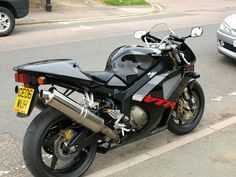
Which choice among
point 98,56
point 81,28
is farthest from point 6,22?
point 98,56

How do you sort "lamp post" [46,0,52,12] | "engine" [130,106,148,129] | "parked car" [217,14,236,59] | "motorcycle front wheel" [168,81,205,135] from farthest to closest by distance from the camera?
"lamp post" [46,0,52,12]
"parked car" [217,14,236,59]
"motorcycle front wheel" [168,81,205,135]
"engine" [130,106,148,129]

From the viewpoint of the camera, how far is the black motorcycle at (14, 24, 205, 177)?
3.52 meters

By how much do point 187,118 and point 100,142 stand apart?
1402 millimetres

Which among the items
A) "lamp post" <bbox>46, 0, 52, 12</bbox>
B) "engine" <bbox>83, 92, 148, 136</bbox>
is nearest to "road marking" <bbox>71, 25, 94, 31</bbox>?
"lamp post" <bbox>46, 0, 52, 12</bbox>

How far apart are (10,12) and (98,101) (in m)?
8.12

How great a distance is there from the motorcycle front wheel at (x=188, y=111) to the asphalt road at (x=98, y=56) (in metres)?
0.16

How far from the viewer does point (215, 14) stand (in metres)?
16.8

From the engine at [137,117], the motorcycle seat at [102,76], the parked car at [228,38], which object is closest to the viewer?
the motorcycle seat at [102,76]

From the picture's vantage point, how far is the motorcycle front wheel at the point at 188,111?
4.86m

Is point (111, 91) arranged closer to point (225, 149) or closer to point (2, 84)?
point (225, 149)

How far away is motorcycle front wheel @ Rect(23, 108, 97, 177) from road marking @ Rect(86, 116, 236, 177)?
0.69 ft

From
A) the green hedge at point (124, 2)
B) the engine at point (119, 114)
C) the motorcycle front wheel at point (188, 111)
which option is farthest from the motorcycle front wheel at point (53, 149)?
the green hedge at point (124, 2)

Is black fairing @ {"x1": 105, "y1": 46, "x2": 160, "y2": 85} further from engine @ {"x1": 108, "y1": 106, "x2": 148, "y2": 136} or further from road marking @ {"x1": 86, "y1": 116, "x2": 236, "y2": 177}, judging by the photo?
road marking @ {"x1": 86, "y1": 116, "x2": 236, "y2": 177}

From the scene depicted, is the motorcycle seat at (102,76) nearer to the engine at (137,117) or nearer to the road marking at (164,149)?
the engine at (137,117)
